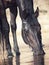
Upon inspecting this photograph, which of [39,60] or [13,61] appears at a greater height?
[39,60]

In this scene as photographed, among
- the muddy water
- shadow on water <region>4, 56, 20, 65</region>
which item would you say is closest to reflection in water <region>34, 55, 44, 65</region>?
the muddy water

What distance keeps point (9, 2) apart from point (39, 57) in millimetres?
747

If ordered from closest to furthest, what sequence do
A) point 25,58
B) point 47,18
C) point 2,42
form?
point 2,42
point 25,58
point 47,18

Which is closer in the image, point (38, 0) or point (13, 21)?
point (13, 21)

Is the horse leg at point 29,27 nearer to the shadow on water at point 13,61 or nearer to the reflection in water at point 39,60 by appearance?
the reflection in water at point 39,60

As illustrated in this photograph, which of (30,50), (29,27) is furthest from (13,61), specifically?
(29,27)

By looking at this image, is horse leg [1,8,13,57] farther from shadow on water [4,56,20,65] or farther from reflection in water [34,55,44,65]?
reflection in water [34,55,44,65]

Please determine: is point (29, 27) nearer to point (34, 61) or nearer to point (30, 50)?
point (34, 61)

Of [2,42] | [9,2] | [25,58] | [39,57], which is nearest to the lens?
[39,57]

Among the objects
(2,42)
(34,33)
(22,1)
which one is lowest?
(2,42)

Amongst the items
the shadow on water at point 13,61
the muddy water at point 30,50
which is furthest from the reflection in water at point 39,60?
the shadow on water at point 13,61

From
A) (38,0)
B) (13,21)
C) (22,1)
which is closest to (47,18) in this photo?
(38,0)

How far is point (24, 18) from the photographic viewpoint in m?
1.39

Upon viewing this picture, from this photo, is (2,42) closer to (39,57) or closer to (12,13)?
(12,13)
